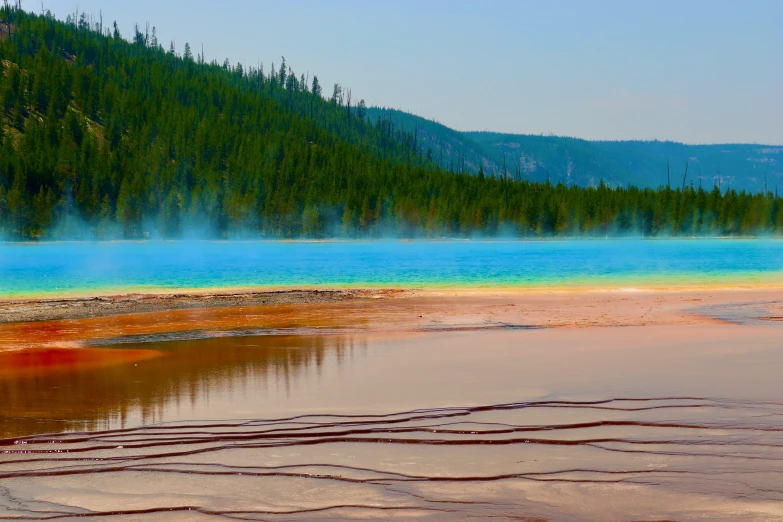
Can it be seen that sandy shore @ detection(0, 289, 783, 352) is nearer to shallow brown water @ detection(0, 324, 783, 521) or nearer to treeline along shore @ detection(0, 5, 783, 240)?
shallow brown water @ detection(0, 324, 783, 521)

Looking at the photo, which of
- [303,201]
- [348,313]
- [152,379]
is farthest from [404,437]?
[303,201]

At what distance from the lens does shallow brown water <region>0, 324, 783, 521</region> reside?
7.20 meters

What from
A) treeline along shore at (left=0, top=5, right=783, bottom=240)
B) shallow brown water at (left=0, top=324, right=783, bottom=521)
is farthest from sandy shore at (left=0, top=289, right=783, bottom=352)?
treeline along shore at (left=0, top=5, right=783, bottom=240)

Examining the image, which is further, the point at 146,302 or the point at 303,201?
the point at 303,201

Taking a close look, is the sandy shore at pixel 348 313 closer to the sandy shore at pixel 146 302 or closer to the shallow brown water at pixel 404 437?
the sandy shore at pixel 146 302

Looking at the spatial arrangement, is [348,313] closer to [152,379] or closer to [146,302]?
[146,302]

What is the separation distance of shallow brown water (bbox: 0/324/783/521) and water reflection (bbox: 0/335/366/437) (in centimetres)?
7

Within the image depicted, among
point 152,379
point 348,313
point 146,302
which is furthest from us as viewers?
point 146,302

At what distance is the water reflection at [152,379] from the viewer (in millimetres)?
11320

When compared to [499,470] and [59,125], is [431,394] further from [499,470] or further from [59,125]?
[59,125]

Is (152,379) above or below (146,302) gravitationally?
above

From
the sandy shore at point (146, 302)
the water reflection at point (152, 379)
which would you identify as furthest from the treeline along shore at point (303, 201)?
the water reflection at point (152, 379)

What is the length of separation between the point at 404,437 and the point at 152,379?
254 inches

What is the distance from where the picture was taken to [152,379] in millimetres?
14500
